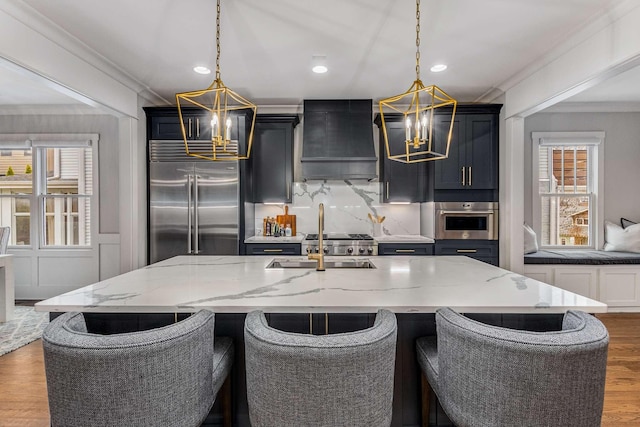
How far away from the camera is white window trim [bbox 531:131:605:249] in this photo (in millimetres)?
4680

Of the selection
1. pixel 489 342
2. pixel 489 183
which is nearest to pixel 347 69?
pixel 489 183

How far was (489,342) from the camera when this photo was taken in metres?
1.15

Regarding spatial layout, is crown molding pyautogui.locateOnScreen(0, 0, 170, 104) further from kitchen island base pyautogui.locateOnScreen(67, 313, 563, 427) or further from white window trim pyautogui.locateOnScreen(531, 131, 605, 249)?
white window trim pyautogui.locateOnScreen(531, 131, 605, 249)

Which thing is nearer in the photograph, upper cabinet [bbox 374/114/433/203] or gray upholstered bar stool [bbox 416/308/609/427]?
gray upholstered bar stool [bbox 416/308/609/427]

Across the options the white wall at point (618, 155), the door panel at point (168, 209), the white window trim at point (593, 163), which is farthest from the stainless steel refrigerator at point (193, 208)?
the white wall at point (618, 155)

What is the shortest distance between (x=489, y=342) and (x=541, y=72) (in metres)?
3.17

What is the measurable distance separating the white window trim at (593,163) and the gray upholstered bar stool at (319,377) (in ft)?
14.6

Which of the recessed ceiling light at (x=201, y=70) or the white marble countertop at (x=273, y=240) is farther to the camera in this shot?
the white marble countertop at (x=273, y=240)

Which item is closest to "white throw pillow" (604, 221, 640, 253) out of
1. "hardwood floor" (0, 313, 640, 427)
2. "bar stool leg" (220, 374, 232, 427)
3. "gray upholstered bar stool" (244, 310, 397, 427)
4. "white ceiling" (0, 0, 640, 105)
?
"hardwood floor" (0, 313, 640, 427)

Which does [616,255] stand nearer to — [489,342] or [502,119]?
[502,119]

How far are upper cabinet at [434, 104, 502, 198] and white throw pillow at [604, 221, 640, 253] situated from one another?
1.79m

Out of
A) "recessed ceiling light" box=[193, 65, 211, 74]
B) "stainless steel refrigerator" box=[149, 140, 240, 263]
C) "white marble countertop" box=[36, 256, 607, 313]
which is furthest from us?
"stainless steel refrigerator" box=[149, 140, 240, 263]

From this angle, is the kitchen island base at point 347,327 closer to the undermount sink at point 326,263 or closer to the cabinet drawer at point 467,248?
the undermount sink at point 326,263

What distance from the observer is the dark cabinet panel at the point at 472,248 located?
4168 millimetres
